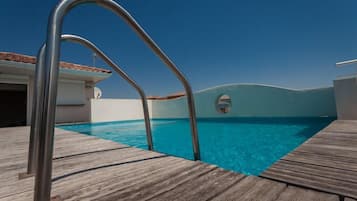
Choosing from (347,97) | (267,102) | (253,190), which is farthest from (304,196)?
(267,102)

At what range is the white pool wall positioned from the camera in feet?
20.6

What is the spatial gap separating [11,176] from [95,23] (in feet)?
21.7

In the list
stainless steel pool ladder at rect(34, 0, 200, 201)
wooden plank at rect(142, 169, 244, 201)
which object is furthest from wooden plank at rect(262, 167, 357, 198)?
stainless steel pool ladder at rect(34, 0, 200, 201)

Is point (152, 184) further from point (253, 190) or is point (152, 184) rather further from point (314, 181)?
point (314, 181)

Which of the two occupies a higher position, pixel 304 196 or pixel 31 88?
pixel 31 88

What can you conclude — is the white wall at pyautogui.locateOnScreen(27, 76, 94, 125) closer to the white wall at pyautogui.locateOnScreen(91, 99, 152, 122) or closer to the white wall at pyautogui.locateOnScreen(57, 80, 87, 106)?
the white wall at pyautogui.locateOnScreen(57, 80, 87, 106)

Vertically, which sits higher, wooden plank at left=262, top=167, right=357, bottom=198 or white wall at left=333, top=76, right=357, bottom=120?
white wall at left=333, top=76, right=357, bottom=120

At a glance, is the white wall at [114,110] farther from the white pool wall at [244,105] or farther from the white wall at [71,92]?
the white wall at [71,92]

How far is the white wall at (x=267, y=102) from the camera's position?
6.18 metres

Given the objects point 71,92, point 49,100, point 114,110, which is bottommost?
point 49,100

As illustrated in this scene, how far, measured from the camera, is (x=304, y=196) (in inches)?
29.3

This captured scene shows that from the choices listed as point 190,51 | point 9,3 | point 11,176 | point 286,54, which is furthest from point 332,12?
point 9,3

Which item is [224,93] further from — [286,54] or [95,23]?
[95,23]

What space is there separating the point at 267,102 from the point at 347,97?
Result: 3335 mm
